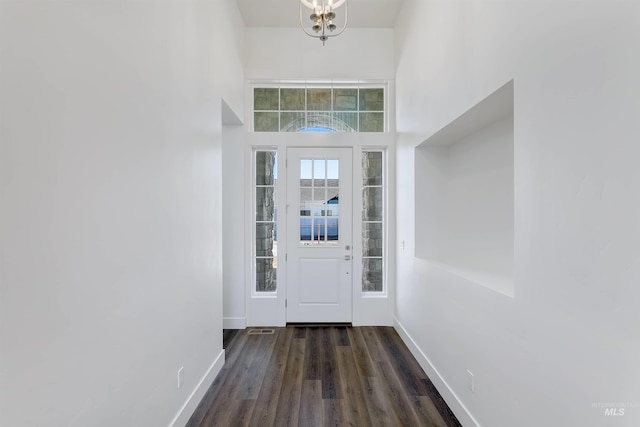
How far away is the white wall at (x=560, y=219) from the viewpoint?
0.91 meters

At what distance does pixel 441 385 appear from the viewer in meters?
2.20

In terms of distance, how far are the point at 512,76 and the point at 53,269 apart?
82.2 inches

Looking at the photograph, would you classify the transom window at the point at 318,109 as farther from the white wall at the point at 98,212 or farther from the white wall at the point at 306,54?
the white wall at the point at 98,212

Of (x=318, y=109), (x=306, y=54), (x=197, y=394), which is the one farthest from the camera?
(x=318, y=109)

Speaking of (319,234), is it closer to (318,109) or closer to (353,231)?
(353,231)

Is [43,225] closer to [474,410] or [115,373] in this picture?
[115,373]

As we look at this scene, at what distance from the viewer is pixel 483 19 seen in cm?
168

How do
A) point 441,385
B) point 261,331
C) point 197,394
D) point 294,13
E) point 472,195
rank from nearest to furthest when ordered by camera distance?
point 197,394, point 441,385, point 472,195, point 294,13, point 261,331

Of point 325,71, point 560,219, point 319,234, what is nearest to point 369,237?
point 319,234

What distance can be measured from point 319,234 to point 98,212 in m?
2.59

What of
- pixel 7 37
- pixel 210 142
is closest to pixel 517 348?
pixel 7 37

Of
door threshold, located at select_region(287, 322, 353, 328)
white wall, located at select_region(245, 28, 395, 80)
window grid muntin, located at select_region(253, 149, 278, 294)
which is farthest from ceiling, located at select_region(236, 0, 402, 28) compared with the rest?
door threshold, located at select_region(287, 322, 353, 328)

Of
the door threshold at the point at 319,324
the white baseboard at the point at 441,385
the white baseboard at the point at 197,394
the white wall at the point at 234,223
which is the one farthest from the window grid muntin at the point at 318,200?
the white baseboard at the point at 197,394

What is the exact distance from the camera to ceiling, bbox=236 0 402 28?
3.12 metres
